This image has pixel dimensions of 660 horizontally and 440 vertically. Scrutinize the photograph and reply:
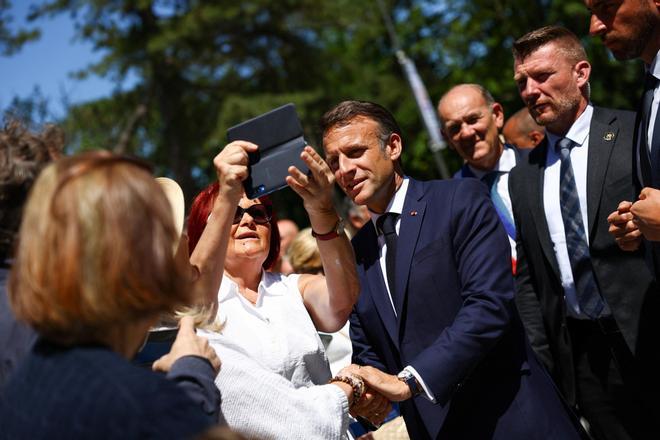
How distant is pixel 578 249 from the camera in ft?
12.9

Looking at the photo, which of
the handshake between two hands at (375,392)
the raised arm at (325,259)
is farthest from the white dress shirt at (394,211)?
the handshake between two hands at (375,392)

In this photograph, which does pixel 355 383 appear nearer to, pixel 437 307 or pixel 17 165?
pixel 437 307

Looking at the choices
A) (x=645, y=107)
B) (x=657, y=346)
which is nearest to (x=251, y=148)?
(x=645, y=107)

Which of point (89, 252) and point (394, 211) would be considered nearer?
point (89, 252)

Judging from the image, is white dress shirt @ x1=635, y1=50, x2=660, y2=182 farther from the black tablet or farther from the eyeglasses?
the eyeglasses

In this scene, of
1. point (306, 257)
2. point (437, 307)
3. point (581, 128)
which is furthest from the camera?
point (306, 257)

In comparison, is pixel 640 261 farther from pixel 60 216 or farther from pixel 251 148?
pixel 60 216

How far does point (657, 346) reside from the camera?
3.72 meters

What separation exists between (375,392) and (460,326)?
1.45ft

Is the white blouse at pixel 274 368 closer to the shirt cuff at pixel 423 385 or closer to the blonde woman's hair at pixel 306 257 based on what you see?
the shirt cuff at pixel 423 385

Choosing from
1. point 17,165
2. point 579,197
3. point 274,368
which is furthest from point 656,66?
point 17,165

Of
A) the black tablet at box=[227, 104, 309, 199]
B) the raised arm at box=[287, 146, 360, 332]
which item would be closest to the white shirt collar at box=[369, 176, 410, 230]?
the raised arm at box=[287, 146, 360, 332]

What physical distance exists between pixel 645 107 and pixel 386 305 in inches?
59.0

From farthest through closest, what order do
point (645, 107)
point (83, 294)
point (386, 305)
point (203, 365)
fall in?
point (645, 107) < point (386, 305) < point (203, 365) < point (83, 294)
